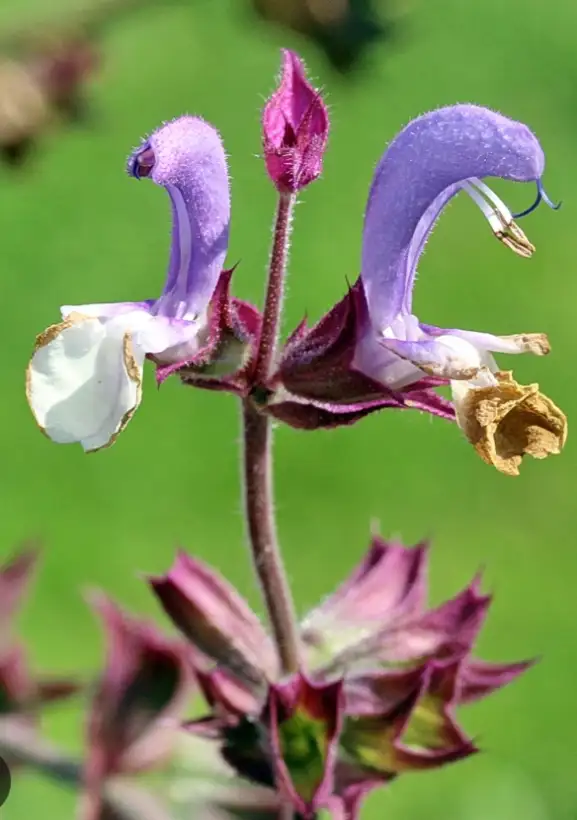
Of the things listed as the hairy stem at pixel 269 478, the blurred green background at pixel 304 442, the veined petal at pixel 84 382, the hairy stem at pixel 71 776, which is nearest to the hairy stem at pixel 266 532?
the hairy stem at pixel 269 478

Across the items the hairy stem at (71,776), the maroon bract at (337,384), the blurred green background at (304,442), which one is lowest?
the blurred green background at (304,442)

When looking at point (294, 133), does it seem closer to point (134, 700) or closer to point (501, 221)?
point (501, 221)

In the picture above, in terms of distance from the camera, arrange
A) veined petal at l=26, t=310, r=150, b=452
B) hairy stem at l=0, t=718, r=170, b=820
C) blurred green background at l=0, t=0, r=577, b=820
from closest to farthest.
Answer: veined petal at l=26, t=310, r=150, b=452, hairy stem at l=0, t=718, r=170, b=820, blurred green background at l=0, t=0, r=577, b=820

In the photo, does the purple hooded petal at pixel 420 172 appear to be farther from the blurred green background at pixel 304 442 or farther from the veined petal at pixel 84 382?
the blurred green background at pixel 304 442

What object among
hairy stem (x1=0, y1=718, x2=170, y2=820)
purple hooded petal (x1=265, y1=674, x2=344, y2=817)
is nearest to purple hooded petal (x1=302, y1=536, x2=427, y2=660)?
purple hooded petal (x1=265, y1=674, x2=344, y2=817)

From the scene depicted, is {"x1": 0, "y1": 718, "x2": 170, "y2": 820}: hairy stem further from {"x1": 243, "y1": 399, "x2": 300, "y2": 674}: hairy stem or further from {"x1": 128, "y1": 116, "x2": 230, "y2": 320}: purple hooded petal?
{"x1": 128, "y1": 116, "x2": 230, "y2": 320}: purple hooded petal

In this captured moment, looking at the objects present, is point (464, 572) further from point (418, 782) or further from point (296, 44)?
point (296, 44)

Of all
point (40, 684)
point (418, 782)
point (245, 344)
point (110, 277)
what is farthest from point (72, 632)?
point (245, 344)
